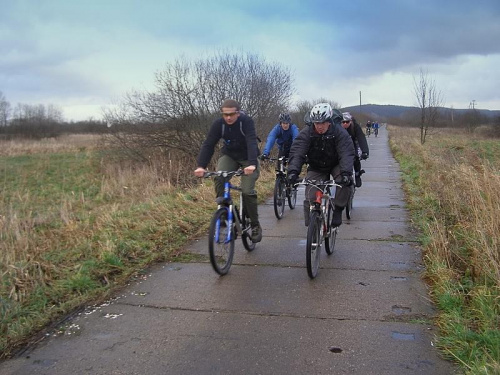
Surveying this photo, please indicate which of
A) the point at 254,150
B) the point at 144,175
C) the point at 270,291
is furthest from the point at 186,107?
the point at 270,291

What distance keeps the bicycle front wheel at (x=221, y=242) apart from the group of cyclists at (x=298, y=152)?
58 centimetres

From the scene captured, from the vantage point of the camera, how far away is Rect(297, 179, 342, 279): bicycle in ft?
15.1

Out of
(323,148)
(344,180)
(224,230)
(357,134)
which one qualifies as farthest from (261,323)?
(357,134)

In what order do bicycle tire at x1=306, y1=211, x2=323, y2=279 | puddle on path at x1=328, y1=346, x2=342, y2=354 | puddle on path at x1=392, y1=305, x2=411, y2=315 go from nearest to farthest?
puddle on path at x1=328, y1=346, x2=342, y2=354 < puddle on path at x1=392, y1=305, x2=411, y2=315 < bicycle tire at x1=306, y1=211, x2=323, y2=279

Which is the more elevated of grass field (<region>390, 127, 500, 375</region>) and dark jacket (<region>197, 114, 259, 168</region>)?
dark jacket (<region>197, 114, 259, 168</region>)

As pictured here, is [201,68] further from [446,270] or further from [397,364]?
[397,364]

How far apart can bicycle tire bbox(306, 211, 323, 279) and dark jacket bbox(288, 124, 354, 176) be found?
626mm

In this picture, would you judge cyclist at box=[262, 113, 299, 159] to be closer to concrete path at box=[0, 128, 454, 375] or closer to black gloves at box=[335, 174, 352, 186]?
concrete path at box=[0, 128, 454, 375]

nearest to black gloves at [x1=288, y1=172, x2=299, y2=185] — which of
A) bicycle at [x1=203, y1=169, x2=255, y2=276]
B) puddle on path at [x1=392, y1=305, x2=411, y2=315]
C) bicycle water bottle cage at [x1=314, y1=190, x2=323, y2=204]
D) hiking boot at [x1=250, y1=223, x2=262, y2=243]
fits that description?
bicycle water bottle cage at [x1=314, y1=190, x2=323, y2=204]

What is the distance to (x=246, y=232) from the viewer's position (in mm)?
5602

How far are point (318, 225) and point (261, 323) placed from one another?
4.89 feet

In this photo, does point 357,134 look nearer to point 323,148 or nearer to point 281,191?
point 281,191

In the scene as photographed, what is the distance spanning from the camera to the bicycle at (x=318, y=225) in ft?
15.1

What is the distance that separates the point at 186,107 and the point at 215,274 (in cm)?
1580
